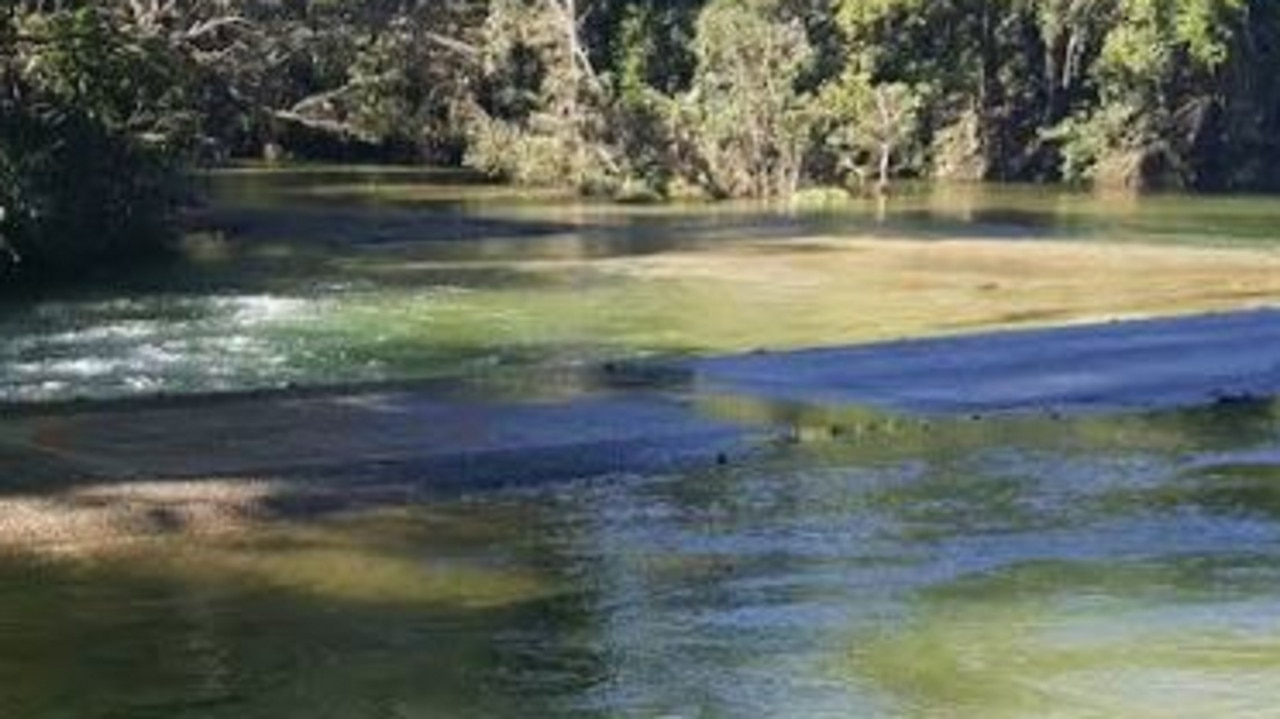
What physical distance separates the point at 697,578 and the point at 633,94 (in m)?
51.3

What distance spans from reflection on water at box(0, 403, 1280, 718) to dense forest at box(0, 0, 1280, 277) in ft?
58.3

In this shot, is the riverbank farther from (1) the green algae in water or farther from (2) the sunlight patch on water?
(1) the green algae in water

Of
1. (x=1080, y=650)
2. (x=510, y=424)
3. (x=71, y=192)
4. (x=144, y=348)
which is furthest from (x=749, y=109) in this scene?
(x=1080, y=650)

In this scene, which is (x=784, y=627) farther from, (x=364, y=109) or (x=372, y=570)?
(x=364, y=109)

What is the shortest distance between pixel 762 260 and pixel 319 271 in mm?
8276

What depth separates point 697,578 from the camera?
14336mm

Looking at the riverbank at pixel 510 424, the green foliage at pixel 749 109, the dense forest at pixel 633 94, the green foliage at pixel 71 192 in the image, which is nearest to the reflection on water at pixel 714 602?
the riverbank at pixel 510 424

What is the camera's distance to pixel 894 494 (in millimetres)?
17484

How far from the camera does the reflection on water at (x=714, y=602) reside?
37.4 feet

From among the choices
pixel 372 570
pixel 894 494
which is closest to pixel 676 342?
pixel 894 494

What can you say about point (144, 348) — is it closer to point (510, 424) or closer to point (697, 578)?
point (510, 424)

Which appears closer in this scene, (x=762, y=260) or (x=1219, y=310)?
(x=1219, y=310)

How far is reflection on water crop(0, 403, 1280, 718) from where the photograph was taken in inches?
449

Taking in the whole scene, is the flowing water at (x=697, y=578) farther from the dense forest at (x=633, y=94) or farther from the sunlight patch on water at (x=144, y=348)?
the dense forest at (x=633, y=94)
